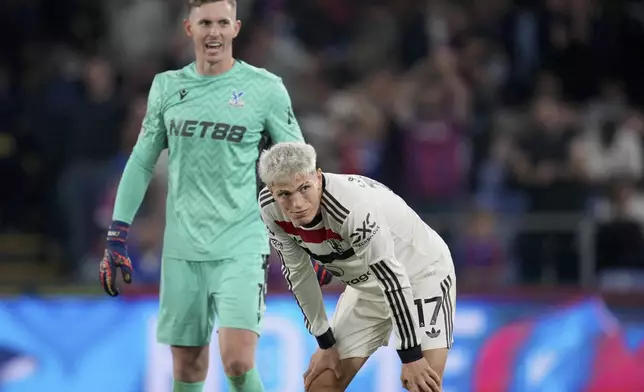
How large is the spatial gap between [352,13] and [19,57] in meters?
3.66

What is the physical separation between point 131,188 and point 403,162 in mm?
4988

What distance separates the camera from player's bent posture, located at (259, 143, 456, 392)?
575 cm

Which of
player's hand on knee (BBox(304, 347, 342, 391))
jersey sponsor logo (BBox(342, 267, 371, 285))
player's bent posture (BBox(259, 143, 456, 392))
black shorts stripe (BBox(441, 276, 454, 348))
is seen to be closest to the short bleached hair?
player's bent posture (BBox(259, 143, 456, 392))

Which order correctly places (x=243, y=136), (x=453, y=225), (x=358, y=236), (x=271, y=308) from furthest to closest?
(x=453, y=225) < (x=271, y=308) < (x=243, y=136) < (x=358, y=236)

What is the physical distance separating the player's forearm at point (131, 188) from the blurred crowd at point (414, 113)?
3719 millimetres

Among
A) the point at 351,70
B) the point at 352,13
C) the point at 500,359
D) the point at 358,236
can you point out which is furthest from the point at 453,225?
the point at 358,236

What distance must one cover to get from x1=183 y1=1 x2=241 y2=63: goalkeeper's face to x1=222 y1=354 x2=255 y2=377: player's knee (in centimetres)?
162

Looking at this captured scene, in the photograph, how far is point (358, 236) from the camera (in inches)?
227

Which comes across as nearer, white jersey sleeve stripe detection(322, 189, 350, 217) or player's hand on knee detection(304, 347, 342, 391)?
white jersey sleeve stripe detection(322, 189, 350, 217)

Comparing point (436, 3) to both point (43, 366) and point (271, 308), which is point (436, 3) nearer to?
point (271, 308)

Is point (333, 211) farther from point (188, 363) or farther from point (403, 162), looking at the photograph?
point (403, 162)

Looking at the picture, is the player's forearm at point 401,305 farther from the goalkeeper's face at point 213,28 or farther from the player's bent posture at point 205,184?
the goalkeeper's face at point 213,28

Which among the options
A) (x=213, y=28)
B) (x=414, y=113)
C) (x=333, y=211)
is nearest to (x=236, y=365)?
(x=333, y=211)

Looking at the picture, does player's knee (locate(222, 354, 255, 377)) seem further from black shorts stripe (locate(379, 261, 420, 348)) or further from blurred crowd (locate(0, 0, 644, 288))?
blurred crowd (locate(0, 0, 644, 288))
